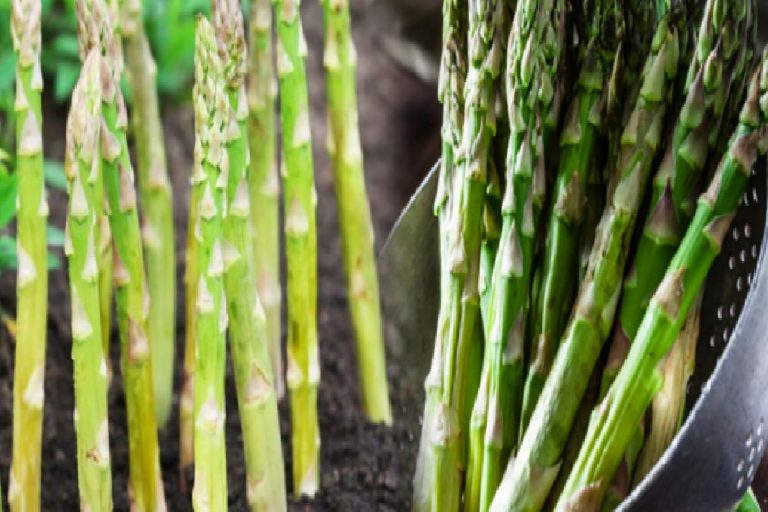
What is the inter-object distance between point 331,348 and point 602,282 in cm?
57

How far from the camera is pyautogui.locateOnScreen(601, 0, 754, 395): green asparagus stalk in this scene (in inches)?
26.6

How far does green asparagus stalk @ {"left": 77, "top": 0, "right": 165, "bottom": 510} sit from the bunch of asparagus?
Answer: 237 mm

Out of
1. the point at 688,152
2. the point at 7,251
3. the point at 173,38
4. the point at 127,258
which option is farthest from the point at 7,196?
the point at 688,152

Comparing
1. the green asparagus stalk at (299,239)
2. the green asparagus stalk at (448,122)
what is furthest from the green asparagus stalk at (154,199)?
the green asparagus stalk at (448,122)

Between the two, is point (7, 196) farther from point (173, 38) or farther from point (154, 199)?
point (173, 38)

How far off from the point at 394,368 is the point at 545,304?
0.37 meters

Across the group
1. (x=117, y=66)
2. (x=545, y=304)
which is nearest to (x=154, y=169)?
(x=117, y=66)

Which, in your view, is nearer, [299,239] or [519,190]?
[519,190]

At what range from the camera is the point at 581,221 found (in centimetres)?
75

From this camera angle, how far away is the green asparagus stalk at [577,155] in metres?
0.74

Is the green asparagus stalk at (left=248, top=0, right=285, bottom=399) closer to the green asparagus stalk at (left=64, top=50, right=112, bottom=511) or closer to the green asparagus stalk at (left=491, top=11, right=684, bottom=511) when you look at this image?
the green asparagus stalk at (left=64, top=50, right=112, bottom=511)

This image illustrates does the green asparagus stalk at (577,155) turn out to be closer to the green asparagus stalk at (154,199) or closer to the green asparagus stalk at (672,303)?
the green asparagus stalk at (672,303)

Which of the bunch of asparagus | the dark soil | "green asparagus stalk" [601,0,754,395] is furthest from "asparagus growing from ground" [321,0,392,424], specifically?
"green asparagus stalk" [601,0,754,395]

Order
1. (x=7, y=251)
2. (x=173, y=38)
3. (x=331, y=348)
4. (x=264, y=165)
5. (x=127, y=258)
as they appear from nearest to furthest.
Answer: (x=127, y=258) → (x=264, y=165) → (x=7, y=251) → (x=331, y=348) → (x=173, y=38)
